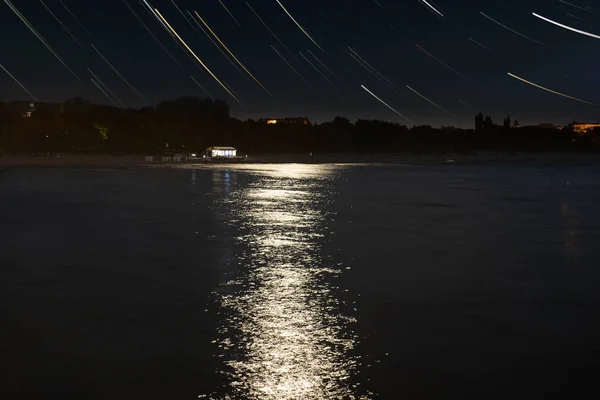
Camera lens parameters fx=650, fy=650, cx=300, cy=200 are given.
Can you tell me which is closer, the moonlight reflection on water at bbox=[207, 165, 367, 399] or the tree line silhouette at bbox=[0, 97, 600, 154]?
the moonlight reflection on water at bbox=[207, 165, 367, 399]

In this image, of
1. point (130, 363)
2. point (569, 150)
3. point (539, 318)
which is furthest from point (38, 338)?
point (569, 150)

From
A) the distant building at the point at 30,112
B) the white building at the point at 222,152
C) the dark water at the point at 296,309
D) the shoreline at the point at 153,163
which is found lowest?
the dark water at the point at 296,309

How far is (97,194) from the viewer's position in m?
32.1

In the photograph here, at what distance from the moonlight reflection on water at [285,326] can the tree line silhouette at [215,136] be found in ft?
306

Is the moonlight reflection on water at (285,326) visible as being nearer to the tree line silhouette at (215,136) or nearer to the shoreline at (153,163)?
the shoreline at (153,163)

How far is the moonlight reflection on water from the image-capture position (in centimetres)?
642

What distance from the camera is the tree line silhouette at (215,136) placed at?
4213 inches

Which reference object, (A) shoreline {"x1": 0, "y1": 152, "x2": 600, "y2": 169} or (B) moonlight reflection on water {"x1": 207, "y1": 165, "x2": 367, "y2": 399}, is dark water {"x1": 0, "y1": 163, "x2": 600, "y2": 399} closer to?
(B) moonlight reflection on water {"x1": 207, "y1": 165, "x2": 367, "y2": 399}

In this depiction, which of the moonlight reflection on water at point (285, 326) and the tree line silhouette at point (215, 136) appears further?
the tree line silhouette at point (215, 136)

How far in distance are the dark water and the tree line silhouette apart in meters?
90.6

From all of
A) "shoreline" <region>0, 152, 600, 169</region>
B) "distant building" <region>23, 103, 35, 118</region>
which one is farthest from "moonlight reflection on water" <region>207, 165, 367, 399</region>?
"distant building" <region>23, 103, 35, 118</region>

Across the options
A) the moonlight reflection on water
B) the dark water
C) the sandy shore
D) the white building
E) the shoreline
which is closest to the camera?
the moonlight reflection on water

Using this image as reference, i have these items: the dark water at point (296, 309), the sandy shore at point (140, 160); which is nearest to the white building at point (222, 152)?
the sandy shore at point (140, 160)

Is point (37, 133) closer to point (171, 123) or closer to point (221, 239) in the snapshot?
point (171, 123)
